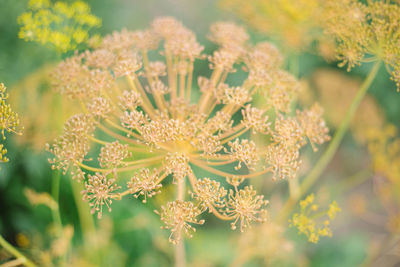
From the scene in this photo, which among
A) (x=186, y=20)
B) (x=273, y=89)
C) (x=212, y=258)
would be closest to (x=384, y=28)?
(x=273, y=89)

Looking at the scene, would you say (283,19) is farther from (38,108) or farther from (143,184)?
(38,108)

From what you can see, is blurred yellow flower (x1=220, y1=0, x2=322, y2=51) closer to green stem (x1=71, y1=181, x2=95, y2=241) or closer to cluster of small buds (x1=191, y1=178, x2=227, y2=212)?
cluster of small buds (x1=191, y1=178, x2=227, y2=212)

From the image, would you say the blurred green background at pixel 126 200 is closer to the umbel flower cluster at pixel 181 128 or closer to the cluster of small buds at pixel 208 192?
the umbel flower cluster at pixel 181 128

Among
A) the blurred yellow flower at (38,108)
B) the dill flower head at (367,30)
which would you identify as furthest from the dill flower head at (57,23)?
the dill flower head at (367,30)

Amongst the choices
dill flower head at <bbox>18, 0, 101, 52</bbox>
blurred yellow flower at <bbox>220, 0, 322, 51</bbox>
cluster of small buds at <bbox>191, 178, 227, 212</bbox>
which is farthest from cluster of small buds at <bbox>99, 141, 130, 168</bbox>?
blurred yellow flower at <bbox>220, 0, 322, 51</bbox>

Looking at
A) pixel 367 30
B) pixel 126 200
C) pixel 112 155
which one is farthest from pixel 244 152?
pixel 126 200

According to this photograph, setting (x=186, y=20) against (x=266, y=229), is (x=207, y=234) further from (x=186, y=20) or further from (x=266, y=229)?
(x=186, y=20)

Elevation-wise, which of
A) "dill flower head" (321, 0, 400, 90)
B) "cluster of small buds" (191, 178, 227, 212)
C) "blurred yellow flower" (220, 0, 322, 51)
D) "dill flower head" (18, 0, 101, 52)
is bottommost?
"cluster of small buds" (191, 178, 227, 212)
